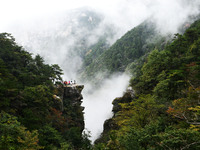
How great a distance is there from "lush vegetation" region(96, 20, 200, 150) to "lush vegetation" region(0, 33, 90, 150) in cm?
665

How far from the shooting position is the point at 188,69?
72.0ft

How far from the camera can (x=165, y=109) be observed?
16.9m

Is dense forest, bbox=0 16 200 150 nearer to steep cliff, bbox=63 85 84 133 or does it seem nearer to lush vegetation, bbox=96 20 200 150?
lush vegetation, bbox=96 20 200 150

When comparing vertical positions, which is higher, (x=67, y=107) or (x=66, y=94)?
(x=66, y=94)

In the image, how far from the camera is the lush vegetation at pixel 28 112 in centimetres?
1179

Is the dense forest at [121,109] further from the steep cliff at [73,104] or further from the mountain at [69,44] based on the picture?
the mountain at [69,44]

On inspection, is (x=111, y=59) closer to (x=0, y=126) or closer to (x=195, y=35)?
(x=195, y=35)

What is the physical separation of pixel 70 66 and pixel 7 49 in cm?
13775

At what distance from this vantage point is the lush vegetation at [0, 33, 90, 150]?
38.7ft

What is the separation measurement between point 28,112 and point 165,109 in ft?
55.8

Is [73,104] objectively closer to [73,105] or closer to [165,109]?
[73,105]

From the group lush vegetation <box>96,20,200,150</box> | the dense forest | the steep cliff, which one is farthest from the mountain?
lush vegetation <box>96,20,200,150</box>

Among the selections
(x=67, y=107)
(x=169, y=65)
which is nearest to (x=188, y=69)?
(x=169, y=65)

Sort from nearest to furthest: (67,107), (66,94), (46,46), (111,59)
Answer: (67,107) < (66,94) < (111,59) < (46,46)
